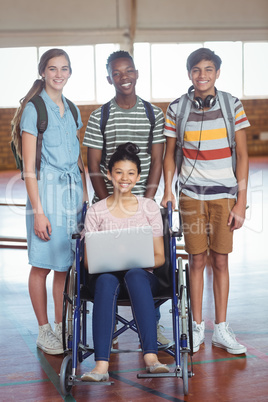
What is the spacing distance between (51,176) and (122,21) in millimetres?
9655

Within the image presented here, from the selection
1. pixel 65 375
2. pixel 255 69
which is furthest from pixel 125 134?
pixel 255 69

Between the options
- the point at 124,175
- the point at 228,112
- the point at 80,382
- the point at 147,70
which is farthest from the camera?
the point at 147,70

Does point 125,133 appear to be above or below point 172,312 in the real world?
above

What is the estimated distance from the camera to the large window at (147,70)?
38.8 feet

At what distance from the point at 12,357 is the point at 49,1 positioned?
985 cm

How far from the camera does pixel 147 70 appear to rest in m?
12.4

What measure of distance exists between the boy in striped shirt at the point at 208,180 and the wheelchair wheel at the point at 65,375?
701 mm

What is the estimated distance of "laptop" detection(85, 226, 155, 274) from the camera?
2.48 meters

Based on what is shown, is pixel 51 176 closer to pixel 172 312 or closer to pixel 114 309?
pixel 114 309

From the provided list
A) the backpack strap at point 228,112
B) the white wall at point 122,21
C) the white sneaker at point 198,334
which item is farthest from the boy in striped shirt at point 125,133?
the white wall at point 122,21

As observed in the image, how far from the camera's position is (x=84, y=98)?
12328 millimetres

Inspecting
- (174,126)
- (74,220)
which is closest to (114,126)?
(174,126)

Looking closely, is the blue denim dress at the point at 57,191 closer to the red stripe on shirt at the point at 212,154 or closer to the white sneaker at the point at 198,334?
the red stripe on shirt at the point at 212,154

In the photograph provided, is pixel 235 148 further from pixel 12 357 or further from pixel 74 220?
pixel 12 357
